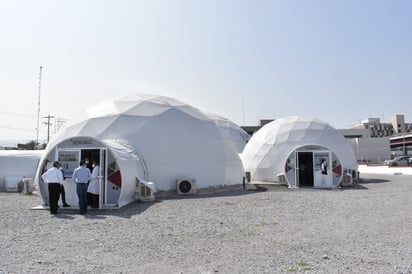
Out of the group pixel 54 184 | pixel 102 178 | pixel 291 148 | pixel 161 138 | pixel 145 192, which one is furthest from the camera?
pixel 291 148

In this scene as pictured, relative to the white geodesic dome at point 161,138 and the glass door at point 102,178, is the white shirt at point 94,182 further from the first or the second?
the white geodesic dome at point 161,138

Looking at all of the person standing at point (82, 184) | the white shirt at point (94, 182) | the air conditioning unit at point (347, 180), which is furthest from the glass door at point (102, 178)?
the air conditioning unit at point (347, 180)

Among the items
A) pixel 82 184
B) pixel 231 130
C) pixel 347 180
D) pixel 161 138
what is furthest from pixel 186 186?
pixel 231 130

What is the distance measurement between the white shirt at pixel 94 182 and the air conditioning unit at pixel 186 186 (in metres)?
4.03

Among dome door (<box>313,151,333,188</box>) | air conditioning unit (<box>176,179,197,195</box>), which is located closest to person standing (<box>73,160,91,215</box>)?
air conditioning unit (<box>176,179,197,195</box>)

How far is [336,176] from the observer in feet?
65.1

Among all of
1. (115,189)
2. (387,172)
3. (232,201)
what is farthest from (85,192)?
(387,172)

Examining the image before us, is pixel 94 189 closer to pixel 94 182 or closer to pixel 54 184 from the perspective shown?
pixel 94 182

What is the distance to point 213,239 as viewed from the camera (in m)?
7.23

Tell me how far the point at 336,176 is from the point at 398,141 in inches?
2332

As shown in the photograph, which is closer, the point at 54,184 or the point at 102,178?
the point at 54,184

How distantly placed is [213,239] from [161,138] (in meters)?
8.94

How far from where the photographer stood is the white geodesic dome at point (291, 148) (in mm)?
20375

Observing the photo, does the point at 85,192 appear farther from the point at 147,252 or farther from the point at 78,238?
the point at 147,252
